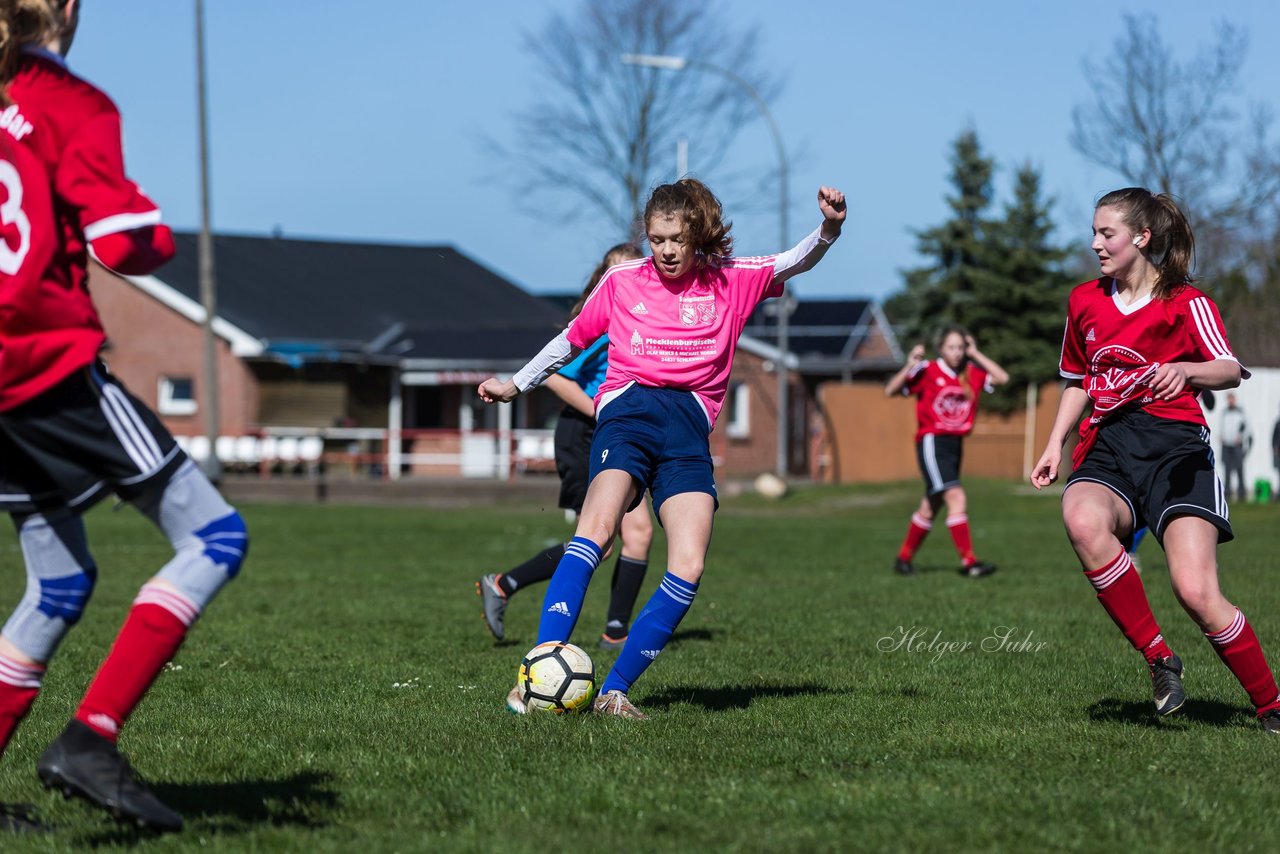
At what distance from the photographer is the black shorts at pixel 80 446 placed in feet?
12.1

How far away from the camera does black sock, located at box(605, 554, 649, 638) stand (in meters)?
7.90

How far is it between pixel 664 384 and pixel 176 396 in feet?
123

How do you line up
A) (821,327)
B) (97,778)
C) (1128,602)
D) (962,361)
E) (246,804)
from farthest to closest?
(821,327), (962,361), (1128,602), (246,804), (97,778)

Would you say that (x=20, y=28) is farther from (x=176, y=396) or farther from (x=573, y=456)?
(x=176, y=396)

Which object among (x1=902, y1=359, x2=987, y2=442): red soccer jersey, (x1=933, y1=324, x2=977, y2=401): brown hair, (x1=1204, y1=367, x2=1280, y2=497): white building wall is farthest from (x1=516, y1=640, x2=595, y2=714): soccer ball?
(x1=1204, y1=367, x2=1280, y2=497): white building wall

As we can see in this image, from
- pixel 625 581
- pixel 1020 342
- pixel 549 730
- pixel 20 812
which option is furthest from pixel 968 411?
pixel 1020 342

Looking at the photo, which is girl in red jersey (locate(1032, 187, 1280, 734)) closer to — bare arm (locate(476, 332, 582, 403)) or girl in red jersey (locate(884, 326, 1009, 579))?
bare arm (locate(476, 332, 582, 403))

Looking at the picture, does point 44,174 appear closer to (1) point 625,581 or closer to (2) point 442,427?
(1) point 625,581

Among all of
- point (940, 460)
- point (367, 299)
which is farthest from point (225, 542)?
point (367, 299)

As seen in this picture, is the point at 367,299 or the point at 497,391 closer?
the point at 497,391

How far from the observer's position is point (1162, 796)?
14.3ft

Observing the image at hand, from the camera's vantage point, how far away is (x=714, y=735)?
17.5ft

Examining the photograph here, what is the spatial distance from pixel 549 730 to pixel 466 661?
7.56 ft

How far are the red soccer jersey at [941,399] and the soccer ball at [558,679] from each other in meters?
7.87
